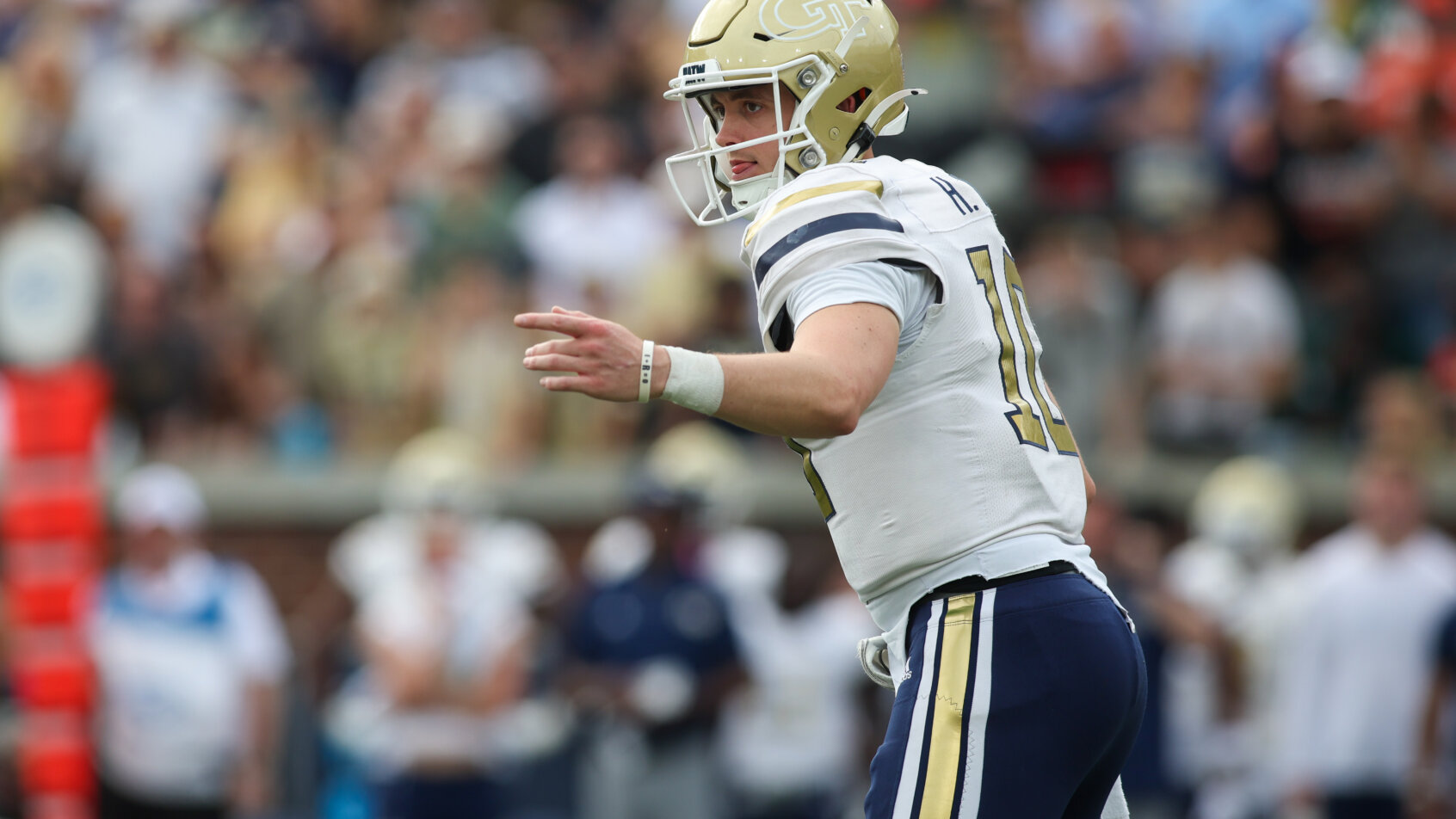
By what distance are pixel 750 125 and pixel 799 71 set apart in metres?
0.14

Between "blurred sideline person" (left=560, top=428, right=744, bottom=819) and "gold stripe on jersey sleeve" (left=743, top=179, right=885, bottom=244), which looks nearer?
"gold stripe on jersey sleeve" (left=743, top=179, right=885, bottom=244)

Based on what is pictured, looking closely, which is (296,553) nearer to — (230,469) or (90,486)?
(230,469)

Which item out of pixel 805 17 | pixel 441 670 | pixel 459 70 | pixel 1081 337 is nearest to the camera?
pixel 805 17

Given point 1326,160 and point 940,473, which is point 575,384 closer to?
point 940,473

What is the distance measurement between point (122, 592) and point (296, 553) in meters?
1.58

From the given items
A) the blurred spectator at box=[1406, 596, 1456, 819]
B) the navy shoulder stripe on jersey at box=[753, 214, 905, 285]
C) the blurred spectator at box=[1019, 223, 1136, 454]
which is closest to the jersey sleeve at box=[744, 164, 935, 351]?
the navy shoulder stripe on jersey at box=[753, 214, 905, 285]

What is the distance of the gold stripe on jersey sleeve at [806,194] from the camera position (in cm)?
331

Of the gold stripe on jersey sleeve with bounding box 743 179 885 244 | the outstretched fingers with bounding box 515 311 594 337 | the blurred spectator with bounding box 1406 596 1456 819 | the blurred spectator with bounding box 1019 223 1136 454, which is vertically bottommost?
the blurred spectator with bounding box 1406 596 1456 819

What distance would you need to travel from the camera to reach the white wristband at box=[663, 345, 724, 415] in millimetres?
3047

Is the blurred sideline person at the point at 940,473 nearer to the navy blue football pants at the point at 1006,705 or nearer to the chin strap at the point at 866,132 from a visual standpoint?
the navy blue football pants at the point at 1006,705

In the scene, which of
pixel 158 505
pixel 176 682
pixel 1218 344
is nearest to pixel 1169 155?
pixel 1218 344

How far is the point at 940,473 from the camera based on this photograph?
3359mm

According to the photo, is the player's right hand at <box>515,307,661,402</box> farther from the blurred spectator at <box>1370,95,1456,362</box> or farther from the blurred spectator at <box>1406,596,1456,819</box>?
the blurred spectator at <box>1370,95,1456,362</box>

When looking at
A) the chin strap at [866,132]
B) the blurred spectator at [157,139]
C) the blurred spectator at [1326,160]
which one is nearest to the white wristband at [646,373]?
the chin strap at [866,132]
